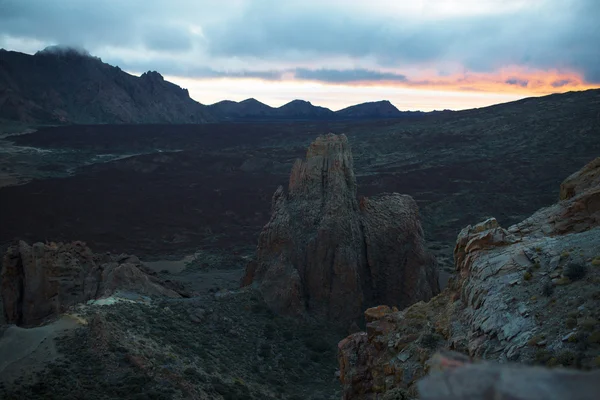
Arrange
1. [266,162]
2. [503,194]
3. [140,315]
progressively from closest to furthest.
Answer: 1. [140,315]
2. [503,194]
3. [266,162]

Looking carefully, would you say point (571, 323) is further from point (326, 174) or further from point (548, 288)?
point (326, 174)

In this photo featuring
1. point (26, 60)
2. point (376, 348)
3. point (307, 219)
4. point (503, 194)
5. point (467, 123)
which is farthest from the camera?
point (26, 60)

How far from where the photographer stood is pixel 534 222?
14.0 metres

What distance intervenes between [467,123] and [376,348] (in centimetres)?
10267

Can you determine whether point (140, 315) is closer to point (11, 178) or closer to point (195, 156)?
point (11, 178)

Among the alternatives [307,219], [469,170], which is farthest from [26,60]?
[307,219]

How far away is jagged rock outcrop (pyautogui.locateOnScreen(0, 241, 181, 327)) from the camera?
2267cm

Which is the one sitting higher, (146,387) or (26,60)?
(26,60)

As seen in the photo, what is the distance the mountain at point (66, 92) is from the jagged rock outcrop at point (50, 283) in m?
145

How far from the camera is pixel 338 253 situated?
24906mm

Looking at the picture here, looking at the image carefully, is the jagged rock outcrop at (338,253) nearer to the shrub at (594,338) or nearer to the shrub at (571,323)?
the shrub at (571,323)

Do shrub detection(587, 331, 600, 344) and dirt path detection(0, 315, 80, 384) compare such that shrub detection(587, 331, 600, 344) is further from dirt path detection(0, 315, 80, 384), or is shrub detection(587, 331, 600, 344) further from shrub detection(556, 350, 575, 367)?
dirt path detection(0, 315, 80, 384)

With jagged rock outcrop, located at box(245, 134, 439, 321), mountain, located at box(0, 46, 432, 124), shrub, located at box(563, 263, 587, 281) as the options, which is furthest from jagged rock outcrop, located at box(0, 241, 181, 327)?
mountain, located at box(0, 46, 432, 124)

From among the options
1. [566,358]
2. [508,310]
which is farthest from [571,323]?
[508,310]
